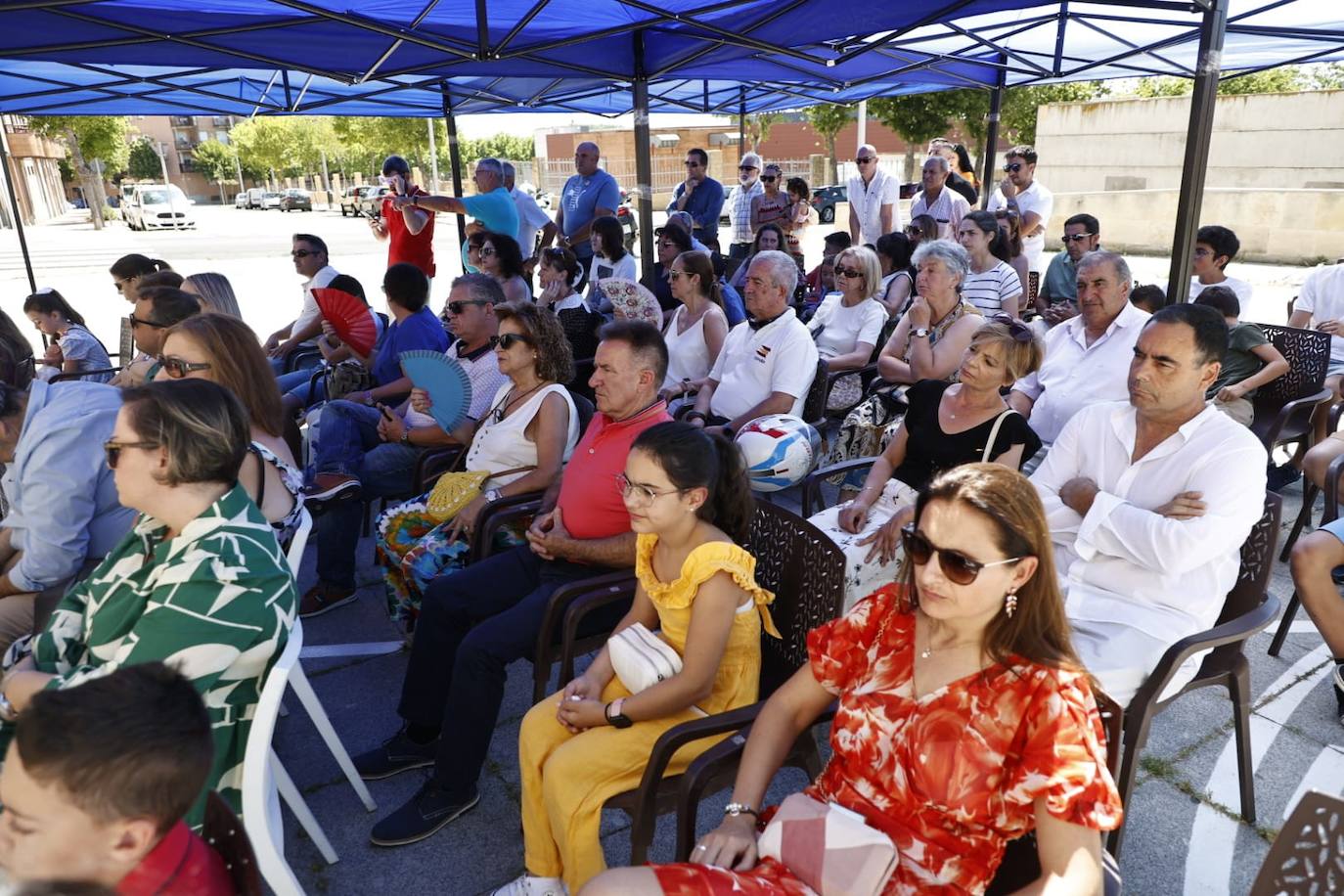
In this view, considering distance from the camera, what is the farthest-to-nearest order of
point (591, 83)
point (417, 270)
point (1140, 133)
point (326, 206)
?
1. point (326, 206)
2. point (1140, 133)
3. point (591, 83)
4. point (417, 270)

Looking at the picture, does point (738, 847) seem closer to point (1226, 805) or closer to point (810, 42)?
point (1226, 805)

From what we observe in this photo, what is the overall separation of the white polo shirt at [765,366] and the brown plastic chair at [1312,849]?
2.92m

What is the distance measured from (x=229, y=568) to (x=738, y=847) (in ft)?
3.81

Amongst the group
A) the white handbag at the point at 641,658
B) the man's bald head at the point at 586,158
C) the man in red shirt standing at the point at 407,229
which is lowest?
the white handbag at the point at 641,658

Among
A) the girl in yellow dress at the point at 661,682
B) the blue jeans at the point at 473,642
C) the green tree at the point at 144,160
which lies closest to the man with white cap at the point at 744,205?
the blue jeans at the point at 473,642

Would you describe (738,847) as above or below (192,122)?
below

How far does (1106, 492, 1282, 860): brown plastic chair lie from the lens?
1.99 metres

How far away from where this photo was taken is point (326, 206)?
50.4m

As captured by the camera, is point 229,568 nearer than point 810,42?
Yes

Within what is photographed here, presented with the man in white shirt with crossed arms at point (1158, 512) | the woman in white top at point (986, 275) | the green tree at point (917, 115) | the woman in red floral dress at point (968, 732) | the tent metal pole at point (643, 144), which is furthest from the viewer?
the green tree at point (917, 115)

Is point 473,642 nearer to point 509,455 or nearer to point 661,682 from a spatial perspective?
point 661,682

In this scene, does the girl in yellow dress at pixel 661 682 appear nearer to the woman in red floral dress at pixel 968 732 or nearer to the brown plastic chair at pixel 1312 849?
the woman in red floral dress at pixel 968 732

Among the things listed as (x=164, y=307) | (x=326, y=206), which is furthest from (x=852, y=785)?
(x=326, y=206)

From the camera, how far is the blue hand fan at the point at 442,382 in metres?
3.58
